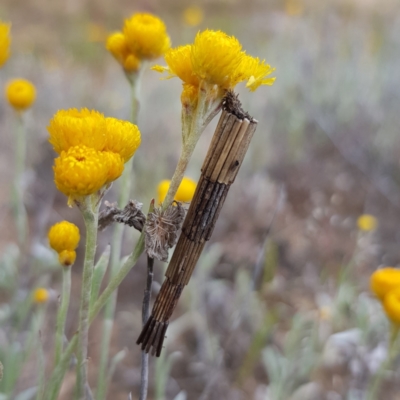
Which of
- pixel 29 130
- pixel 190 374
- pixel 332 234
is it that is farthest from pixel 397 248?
pixel 29 130

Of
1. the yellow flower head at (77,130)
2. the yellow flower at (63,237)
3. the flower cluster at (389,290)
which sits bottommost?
the yellow flower at (63,237)

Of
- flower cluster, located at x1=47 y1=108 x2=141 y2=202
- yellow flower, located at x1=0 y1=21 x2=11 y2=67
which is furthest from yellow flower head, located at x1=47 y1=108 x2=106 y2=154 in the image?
yellow flower, located at x1=0 y1=21 x2=11 y2=67

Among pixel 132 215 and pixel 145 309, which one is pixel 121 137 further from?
pixel 145 309

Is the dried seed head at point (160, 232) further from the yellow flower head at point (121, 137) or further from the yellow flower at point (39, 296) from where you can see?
the yellow flower at point (39, 296)

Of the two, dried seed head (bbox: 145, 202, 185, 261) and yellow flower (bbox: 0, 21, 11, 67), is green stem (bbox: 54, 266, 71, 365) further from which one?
yellow flower (bbox: 0, 21, 11, 67)

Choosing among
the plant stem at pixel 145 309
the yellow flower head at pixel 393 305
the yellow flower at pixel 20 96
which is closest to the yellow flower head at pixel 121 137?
the plant stem at pixel 145 309

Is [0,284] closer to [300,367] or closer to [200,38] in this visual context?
[300,367]

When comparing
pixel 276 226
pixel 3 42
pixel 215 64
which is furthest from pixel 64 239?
pixel 276 226
